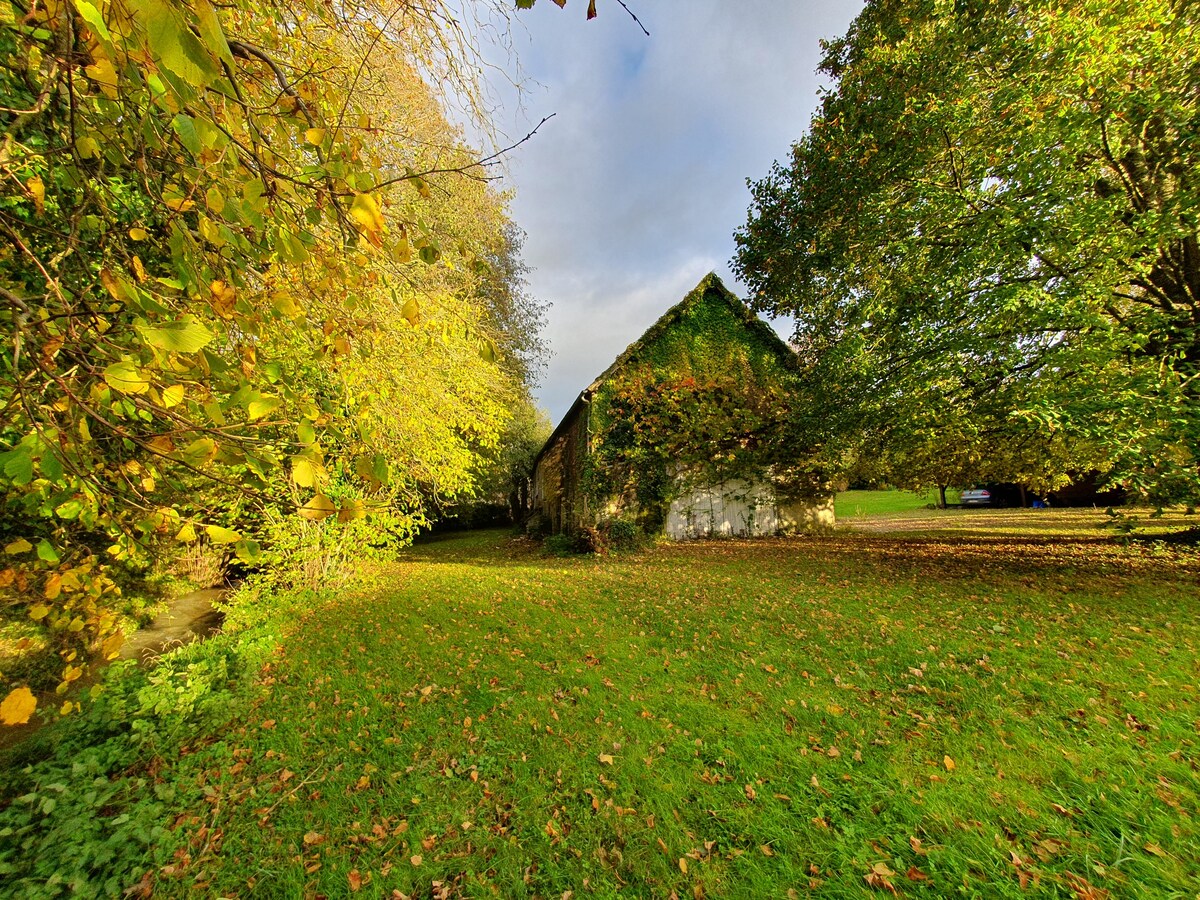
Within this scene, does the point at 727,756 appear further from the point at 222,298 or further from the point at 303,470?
the point at 222,298

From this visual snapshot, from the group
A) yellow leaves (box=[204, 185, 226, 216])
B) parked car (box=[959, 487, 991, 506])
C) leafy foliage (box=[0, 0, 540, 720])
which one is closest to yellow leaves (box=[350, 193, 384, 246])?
leafy foliage (box=[0, 0, 540, 720])

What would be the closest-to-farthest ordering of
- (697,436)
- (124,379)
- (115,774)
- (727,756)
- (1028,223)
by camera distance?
(124,379), (115,774), (727,756), (1028,223), (697,436)

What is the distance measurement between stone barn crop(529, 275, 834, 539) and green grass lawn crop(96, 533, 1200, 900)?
649cm

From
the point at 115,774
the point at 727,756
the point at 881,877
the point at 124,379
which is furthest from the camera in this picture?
the point at 727,756

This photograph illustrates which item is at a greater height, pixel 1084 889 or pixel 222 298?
pixel 222 298

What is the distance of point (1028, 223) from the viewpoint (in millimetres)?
5980

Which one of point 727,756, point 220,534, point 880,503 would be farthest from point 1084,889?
point 880,503

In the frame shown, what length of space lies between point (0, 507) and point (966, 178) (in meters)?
13.7

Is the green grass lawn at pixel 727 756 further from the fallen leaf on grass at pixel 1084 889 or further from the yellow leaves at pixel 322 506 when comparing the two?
the yellow leaves at pixel 322 506

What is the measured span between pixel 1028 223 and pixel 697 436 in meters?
8.12

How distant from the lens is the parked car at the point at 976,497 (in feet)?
81.6

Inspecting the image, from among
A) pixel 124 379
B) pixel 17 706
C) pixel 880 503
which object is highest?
pixel 124 379

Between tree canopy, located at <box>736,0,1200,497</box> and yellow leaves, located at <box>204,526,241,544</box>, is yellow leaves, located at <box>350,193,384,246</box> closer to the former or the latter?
yellow leaves, located at <box>204,526,241,544</box>

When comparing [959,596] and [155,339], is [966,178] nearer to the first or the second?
[959,596]
